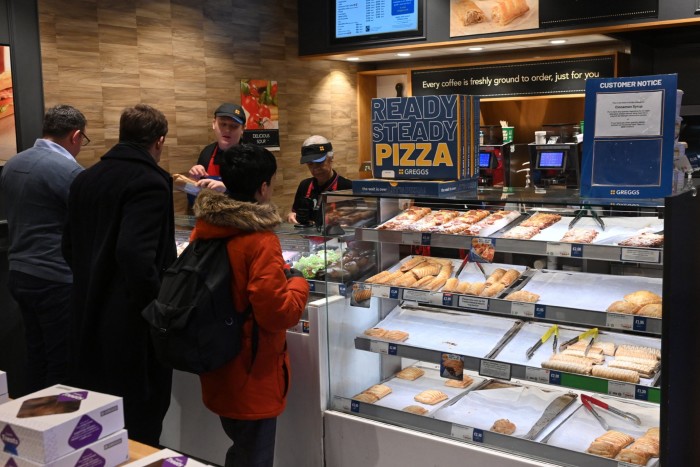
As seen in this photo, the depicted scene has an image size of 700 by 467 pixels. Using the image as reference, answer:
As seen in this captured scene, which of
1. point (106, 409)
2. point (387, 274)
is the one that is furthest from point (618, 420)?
point (106, 409)

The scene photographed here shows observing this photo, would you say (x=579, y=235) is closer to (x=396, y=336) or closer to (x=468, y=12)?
(x=396, y=336)

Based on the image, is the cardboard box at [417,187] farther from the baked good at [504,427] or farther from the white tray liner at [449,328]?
the baked good at [504,427]

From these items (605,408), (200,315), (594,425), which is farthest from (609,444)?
(200,315)

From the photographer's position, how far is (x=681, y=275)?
225cm

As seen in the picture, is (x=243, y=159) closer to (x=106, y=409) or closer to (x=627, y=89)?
(x=106, y=409)

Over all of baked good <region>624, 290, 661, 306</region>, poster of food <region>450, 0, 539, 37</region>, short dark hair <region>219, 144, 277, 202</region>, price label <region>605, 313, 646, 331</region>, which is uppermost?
poster of food <region>450, 0, 539, 37</region>

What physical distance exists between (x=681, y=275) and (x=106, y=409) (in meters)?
1.78

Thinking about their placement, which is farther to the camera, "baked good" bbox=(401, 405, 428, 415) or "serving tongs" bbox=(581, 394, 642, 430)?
"baked good" bbox=(401, 405, 428, 415)

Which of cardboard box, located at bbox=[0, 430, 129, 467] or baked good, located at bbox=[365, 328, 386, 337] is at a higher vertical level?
cardboard box, located at bbox=[0, 430, 129, 467]

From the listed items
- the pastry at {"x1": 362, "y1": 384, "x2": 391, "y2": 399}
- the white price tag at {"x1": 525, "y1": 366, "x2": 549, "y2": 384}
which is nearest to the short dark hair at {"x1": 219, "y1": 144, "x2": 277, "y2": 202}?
the pastry at {"x1": 362, "y1": 384, "x2": 391, "y2": 399}

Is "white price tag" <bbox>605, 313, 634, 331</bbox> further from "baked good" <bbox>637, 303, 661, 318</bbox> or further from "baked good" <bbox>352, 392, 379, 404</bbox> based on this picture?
"baked good" <bbox>352, 392, 379, 404</bbox>

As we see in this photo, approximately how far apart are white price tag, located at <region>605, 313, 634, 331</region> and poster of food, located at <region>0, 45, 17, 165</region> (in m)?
4.06

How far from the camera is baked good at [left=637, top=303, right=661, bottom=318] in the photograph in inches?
91.2

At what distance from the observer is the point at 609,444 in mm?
2391
